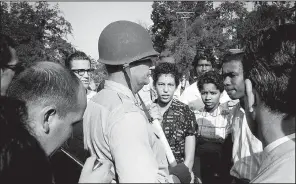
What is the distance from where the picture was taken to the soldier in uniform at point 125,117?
5.35 ft

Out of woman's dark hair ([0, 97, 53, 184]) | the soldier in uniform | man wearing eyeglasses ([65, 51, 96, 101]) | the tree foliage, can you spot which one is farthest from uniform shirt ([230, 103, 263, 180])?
the tree foliage

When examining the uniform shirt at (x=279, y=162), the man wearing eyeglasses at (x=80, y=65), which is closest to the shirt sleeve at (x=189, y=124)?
the man wearing eyeglasses at (x=80, y=65)

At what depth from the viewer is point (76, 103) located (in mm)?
1837

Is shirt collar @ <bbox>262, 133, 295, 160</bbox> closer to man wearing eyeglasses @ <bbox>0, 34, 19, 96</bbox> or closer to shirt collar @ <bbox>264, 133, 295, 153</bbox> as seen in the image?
shirt collar @ <bbox>264, 133, 295, 153</bbox>

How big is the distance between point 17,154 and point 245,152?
95.5 inches

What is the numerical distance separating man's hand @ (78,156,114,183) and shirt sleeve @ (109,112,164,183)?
6cm

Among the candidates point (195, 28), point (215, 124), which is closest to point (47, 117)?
point (215, 124)

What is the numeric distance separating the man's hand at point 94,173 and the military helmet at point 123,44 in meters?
0.81

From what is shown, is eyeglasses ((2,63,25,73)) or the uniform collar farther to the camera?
the uniform collar

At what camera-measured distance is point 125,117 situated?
1.75 metres

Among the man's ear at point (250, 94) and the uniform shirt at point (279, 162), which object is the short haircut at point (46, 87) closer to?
the man's ear at point (250, 94)

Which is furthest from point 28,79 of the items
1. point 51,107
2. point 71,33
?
point 71,33

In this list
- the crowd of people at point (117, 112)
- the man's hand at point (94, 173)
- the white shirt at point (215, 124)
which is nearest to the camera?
the crowd of people at point (117, 112)

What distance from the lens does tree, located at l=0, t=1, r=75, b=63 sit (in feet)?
153
